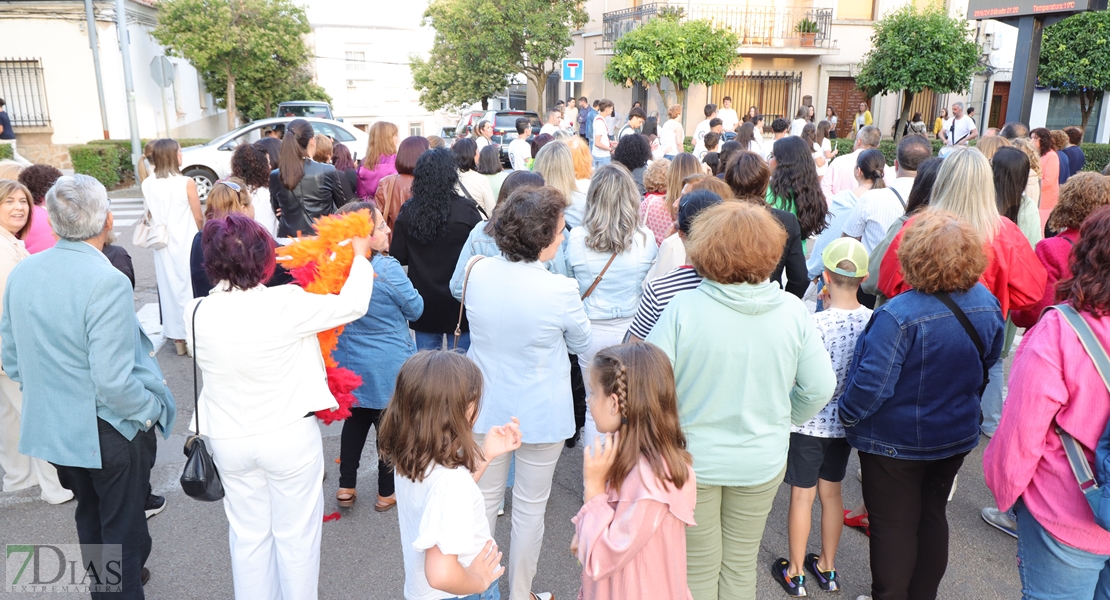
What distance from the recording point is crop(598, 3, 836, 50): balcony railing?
23.7 meters

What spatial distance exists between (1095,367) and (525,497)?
2063 millimetres

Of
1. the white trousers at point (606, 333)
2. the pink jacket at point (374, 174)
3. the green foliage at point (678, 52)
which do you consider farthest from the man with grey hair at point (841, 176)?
the green foliage at point (678, 52)

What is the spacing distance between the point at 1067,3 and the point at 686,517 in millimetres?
12119

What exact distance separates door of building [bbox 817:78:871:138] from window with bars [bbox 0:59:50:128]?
2290 centimetres

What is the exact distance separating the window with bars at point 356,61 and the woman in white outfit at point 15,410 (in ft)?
128

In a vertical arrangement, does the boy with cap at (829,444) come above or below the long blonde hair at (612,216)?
below

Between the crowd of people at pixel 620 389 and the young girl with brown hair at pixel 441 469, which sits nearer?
the young girl with brown hair at pixel 441 469

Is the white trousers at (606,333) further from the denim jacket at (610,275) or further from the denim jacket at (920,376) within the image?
the denim jacket at (920,376)

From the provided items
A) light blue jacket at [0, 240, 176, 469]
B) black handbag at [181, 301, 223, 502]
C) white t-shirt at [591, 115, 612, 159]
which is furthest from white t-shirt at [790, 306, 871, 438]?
white t-shirt at [591, 115, 612, 159]

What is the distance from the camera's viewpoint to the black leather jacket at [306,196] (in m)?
6.02

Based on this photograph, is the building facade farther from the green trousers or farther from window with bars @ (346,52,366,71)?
the green trousers

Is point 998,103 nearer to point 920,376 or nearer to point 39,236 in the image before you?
point 920,376

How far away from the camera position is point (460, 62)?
28.5 metres

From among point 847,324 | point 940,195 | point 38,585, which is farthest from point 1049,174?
point 38,585
